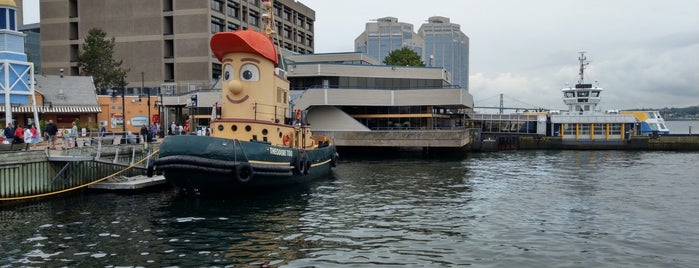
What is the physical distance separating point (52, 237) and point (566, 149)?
61966mm

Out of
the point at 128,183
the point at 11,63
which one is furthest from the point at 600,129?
the point at 11,63

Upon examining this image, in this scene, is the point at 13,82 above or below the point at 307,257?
above

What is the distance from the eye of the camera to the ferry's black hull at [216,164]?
22281mm

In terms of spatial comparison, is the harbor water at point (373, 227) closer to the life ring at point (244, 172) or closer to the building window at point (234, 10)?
the life ring at point (244, 172)

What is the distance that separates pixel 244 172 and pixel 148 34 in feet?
198

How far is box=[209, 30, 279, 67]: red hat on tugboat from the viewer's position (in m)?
25.1

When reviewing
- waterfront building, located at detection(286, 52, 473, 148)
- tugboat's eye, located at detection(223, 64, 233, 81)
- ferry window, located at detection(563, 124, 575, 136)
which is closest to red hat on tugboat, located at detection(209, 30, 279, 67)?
tugboat's eye, located at detection(223, 64, 233, 81)

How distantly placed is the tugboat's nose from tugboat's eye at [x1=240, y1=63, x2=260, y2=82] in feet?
1.58

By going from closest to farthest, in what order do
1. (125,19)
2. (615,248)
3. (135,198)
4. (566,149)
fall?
(615,248), (135,198), (566,149), (125,19)

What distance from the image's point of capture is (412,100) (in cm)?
5959

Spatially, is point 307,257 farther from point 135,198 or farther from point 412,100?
point 412,100

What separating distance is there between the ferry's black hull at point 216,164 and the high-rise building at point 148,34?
50.8 m

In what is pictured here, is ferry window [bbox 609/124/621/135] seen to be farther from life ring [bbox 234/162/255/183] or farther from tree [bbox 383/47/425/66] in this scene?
life ring [bbox 234/162/255/183]

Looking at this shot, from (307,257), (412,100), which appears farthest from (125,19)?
(307,257)
